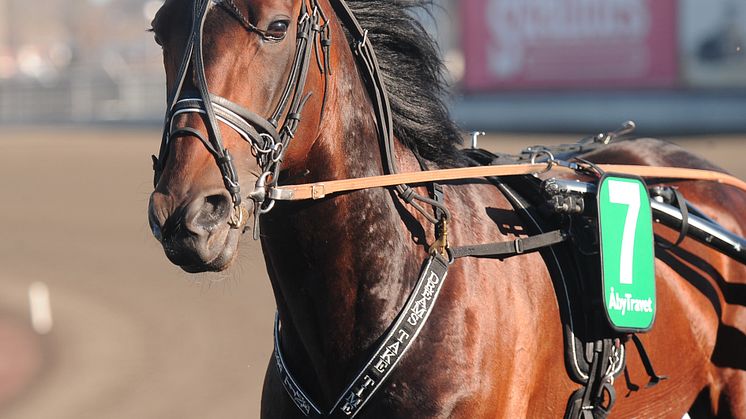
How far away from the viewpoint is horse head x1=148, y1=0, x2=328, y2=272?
2324mm

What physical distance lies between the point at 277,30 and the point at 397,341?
88cm

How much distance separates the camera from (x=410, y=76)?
3.12 metres

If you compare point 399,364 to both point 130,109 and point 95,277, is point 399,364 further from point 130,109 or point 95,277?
point 130,109

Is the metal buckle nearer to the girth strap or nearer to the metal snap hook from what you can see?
the girth strap

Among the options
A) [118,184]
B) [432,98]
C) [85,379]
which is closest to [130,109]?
[118,184]

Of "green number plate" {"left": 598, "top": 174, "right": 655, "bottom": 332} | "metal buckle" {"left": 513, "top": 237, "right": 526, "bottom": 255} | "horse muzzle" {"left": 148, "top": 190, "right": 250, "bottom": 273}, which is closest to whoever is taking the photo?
"horse muzzle" {"left": 148, "top": 190, "right": 250, "bottom": 273}

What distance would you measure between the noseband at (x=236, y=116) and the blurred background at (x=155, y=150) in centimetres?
31

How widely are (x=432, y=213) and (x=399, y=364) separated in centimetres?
46

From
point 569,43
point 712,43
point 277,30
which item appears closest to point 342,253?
point 277,30

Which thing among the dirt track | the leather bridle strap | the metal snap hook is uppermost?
the metal snap hook

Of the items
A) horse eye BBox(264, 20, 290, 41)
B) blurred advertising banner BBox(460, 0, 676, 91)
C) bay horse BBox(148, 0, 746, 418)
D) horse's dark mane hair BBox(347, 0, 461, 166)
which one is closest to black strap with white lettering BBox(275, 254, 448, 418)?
bay horse BBox(148, 0, 746, 418)

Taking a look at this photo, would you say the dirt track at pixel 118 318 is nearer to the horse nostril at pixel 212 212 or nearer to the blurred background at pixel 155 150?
the blurred background at pixel 155 150

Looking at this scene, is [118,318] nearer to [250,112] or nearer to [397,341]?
[397,341]

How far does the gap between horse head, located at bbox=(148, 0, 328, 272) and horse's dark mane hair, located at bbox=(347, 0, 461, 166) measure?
43 cm
